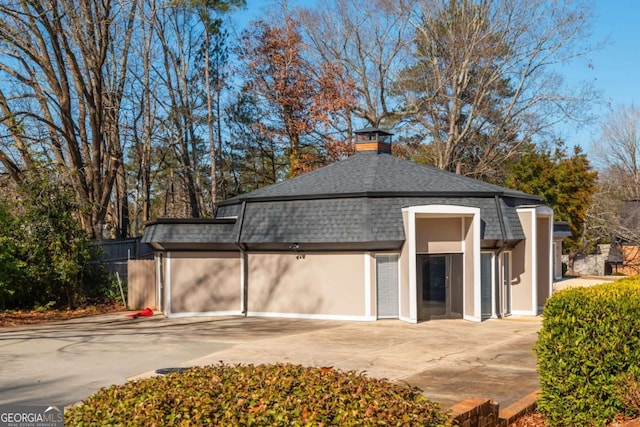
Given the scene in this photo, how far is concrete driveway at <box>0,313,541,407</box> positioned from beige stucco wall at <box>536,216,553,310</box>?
229 centimetres

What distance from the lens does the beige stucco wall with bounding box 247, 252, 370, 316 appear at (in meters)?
17.8

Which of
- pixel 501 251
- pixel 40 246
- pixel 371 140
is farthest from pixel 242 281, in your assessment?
pixel 501 251

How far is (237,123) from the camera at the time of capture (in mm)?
37688

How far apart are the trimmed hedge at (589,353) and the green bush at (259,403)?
111 inches

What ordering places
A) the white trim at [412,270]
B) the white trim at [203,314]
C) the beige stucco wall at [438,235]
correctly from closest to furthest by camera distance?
the white trim at [412,270] < the beige stucco wall at [438,235] < the white trim at [203,314]

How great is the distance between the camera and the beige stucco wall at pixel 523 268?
18984 millimetres

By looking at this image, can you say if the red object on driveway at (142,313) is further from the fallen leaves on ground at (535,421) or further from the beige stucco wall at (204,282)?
the fallen leaves on ground at (535,421)

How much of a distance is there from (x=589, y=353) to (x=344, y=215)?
443 inches

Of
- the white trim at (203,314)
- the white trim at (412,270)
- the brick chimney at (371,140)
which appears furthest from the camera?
the brick chimney at (371,140)

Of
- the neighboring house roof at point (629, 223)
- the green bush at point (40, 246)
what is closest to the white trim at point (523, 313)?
the green bush at point (40, 246)

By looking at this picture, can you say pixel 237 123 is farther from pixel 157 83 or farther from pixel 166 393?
A: pixel 166 393

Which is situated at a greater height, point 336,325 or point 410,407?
point 410,407

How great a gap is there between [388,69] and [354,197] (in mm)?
18516

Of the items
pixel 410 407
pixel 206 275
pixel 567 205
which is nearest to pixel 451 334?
pixel 206 275
